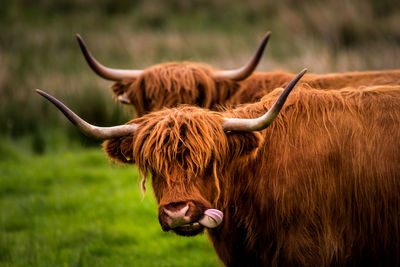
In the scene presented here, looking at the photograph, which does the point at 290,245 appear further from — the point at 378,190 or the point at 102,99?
the point at 102,99

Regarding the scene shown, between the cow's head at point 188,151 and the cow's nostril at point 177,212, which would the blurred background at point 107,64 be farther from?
the cow's nostril at point 177,212

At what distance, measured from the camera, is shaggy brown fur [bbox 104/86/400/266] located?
2.34 metres

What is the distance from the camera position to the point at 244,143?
241 centimetres

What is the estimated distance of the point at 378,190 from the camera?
2.48 m

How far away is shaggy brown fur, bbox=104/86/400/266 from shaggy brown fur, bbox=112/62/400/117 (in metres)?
1.58

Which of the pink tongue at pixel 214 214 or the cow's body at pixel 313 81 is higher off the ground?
the cow's body at pixel 313 81

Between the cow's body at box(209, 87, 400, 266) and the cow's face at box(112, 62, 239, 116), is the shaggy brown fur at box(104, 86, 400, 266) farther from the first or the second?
the cow's face at box(112, 62, 239, 116)

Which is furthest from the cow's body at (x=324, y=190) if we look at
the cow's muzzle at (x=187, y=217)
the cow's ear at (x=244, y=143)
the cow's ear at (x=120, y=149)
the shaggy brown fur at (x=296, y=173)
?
the cow's ear at (x=120, y=149)

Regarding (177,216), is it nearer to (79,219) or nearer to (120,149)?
(120,149)

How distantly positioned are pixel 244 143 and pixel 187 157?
1.17 ft

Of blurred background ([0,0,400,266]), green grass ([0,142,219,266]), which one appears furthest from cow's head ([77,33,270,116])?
blurred background ([0,0,400,266])

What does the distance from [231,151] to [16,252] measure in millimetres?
2527

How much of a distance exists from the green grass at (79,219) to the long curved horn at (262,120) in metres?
0.78

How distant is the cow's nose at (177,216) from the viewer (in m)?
2.10
